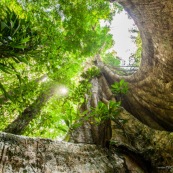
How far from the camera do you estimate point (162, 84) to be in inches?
157

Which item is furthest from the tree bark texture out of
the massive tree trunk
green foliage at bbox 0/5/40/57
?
green foliage at bbox 0/5/40/57

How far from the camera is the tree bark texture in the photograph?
9.77 feet

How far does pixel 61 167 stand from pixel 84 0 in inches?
222

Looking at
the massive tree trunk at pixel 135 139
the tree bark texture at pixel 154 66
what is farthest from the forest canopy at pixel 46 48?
the tree bark texture at pixel 154 66

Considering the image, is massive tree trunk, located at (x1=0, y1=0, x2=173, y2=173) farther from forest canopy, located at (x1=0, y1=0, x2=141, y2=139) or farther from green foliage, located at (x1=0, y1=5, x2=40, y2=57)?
green foliage, located at (x1=0, y1=5, x2=40, y2=57)

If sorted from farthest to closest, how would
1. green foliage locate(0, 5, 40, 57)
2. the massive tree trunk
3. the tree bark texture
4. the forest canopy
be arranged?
the forest canopy → green foliage locate(0, 5, 40, 57) → the tree bark texture → the massive tree trunk

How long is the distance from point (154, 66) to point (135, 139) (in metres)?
1.57

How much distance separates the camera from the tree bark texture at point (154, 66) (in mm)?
2979

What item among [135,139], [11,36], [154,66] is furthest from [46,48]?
[135,139]

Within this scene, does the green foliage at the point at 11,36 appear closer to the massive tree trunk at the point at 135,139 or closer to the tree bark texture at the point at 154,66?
the massive tree trunk at the point at 135,139

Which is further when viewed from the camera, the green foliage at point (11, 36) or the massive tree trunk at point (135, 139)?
the green foliage at point (11, 36)

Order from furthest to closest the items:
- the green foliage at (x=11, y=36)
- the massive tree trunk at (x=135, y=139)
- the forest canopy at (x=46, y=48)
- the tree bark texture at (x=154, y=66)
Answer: the forest canopy at (x=46, y=48) → the green foliage at (x=11, y=36) → the tree bark texture at (x=154, y=66) → the massive tree trunk at (x=135, y=139)

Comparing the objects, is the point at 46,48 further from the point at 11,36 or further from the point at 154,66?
the point at 154,66

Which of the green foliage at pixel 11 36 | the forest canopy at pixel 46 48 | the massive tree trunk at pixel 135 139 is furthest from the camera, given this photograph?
the forest canopy at pixel 46 48
